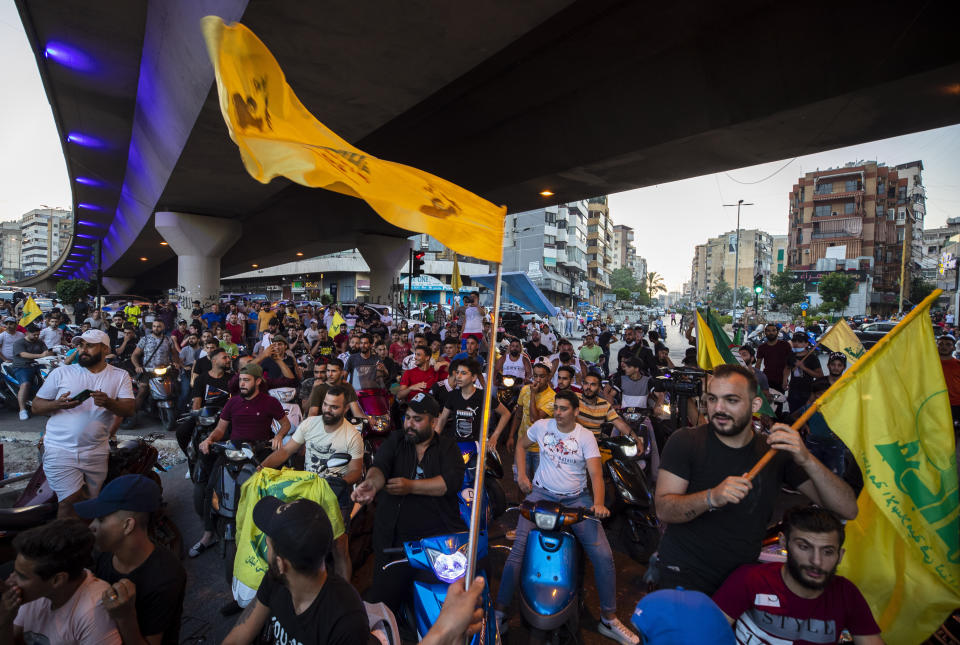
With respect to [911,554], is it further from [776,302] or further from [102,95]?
[776,302]

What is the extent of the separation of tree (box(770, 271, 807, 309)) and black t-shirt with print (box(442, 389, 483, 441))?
2625 inches

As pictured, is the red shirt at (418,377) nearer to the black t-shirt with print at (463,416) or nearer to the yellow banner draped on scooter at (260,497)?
the black t-shirt with print at (463,416)

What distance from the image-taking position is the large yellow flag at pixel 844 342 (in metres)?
5.71

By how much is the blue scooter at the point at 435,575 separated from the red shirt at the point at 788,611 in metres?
1.35

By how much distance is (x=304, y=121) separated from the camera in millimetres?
2201

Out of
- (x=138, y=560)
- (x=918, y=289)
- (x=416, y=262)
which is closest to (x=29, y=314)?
(x=416, y=262)

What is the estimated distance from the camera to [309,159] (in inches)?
73.9

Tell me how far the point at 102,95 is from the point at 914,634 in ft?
59.6

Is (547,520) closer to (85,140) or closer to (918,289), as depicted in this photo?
(85,140)

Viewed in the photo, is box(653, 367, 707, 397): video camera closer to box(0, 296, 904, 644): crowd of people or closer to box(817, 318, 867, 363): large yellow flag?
box(0, 296, 904, 644): crowd of people

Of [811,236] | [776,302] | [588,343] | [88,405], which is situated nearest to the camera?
[88,405]

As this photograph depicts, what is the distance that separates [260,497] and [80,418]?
7.37ft

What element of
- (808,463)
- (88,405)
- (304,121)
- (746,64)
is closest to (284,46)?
(88,405)

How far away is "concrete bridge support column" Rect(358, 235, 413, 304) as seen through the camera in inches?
1016
